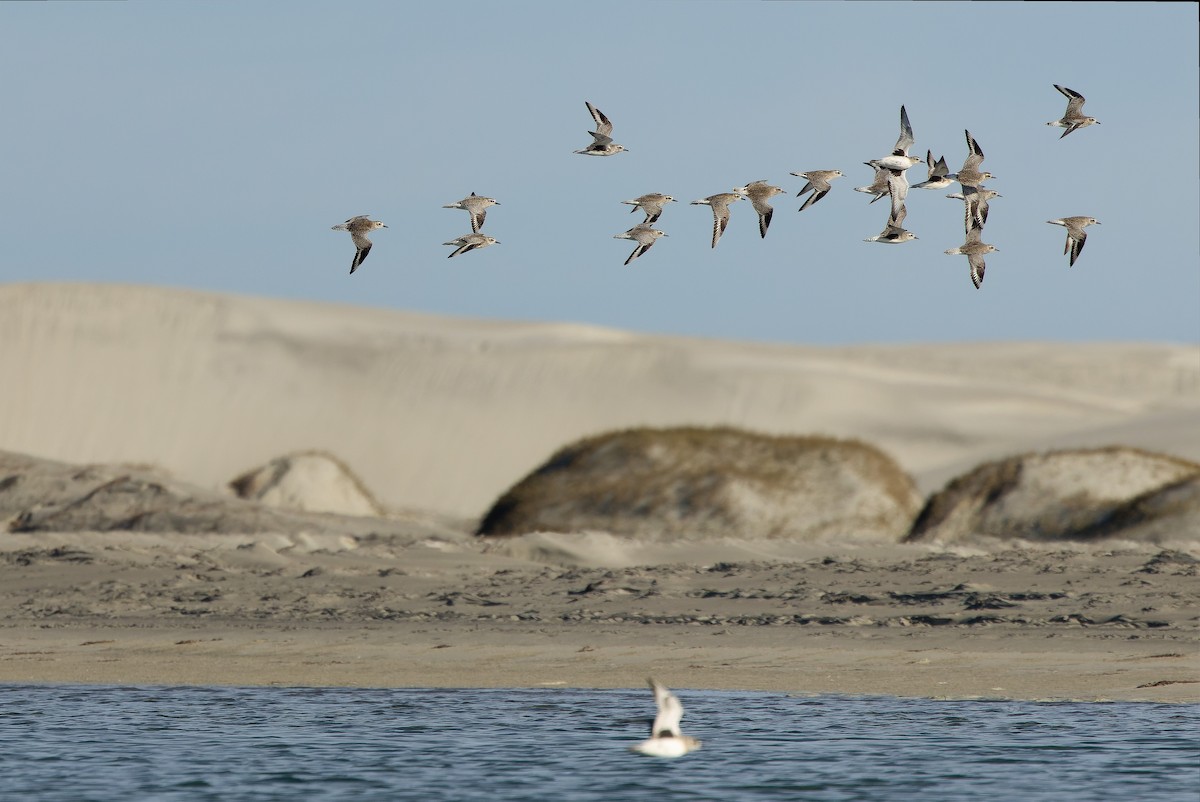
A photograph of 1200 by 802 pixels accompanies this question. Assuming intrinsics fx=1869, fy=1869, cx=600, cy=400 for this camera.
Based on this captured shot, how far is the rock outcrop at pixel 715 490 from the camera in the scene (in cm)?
2306

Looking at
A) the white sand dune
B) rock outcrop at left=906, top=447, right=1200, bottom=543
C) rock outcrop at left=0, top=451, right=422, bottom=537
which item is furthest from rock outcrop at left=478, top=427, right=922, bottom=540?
the white sand dune

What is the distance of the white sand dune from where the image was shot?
44031 millimetres

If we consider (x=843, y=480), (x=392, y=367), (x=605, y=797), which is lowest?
(x=605, y=797)

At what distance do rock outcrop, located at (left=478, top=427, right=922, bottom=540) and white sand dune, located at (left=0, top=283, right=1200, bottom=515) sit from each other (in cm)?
1645

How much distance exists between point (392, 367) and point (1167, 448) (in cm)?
2223

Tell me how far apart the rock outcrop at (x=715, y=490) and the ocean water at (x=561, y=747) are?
9.20 metres

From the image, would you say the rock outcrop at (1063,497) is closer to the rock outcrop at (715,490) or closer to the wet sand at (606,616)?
the rock outcrop at (715,490)

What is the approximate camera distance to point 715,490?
23328mm

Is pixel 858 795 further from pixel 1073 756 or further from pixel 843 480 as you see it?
pixel 843 480

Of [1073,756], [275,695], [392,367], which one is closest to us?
A: [1073,756]

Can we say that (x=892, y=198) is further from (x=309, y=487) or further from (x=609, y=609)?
(x=309, y=487)

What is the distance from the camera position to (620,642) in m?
16.0

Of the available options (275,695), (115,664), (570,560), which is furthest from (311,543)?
(275,695)

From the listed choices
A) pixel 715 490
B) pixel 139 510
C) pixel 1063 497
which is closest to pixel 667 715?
pixel 715 490
